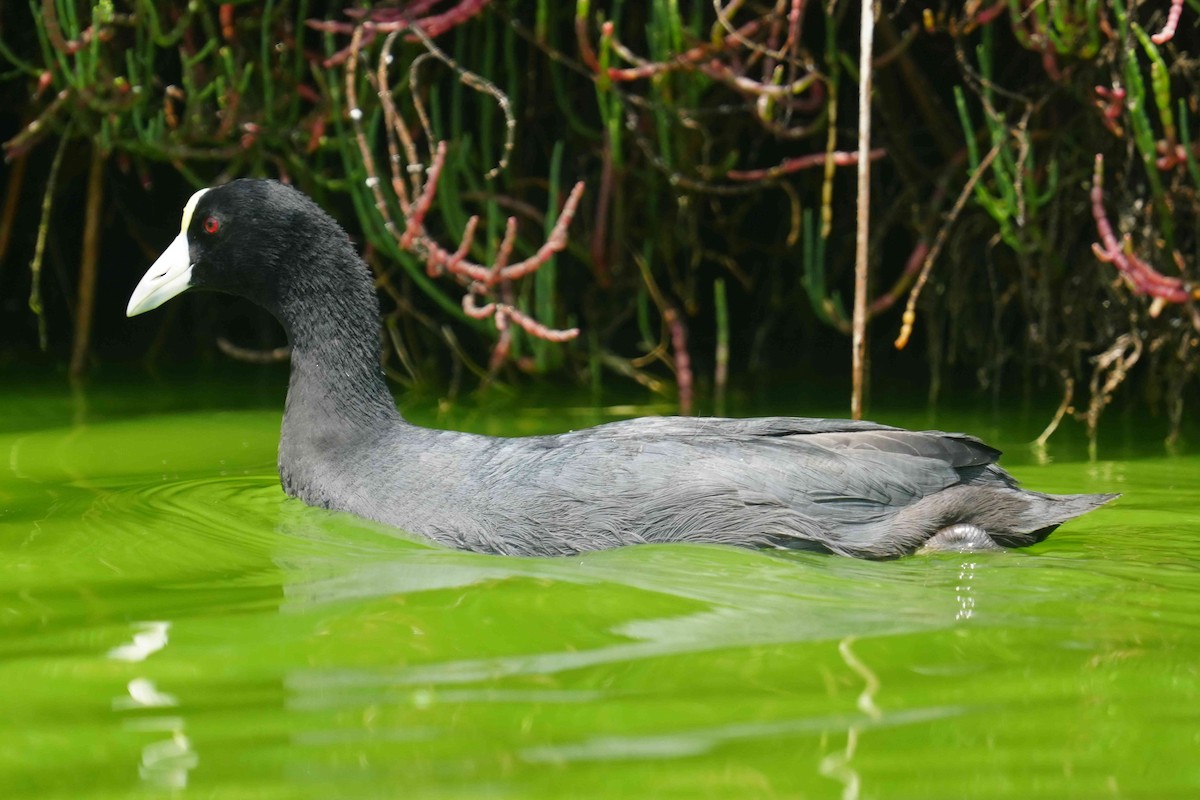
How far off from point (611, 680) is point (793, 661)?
0.31 m

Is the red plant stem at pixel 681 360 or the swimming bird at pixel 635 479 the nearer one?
the swimming bird at pixel 635 479

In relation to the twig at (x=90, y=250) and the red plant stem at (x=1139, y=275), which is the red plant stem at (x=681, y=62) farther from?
the twig at (x=90, y=250)

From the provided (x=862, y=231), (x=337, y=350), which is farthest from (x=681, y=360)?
(x=337, y=350)

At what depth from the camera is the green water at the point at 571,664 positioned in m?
2.13

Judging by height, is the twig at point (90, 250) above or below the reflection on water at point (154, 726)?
above

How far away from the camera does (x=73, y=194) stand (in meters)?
7.27

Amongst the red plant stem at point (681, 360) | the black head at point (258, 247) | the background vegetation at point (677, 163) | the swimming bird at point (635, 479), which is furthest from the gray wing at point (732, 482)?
the red plant stem at point (681, 360)

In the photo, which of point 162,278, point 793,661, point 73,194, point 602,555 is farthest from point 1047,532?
point 73,194

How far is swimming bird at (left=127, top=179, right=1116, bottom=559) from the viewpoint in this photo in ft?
11.5

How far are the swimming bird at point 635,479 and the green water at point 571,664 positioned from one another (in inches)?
3.3

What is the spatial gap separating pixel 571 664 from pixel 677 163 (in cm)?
342

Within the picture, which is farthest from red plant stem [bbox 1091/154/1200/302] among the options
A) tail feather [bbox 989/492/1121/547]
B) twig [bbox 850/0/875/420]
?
tail feather [bbox 989/492/1121/547]

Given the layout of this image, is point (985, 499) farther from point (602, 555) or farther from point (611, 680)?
point (611, 680)

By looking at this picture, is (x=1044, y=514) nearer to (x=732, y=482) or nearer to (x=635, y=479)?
(x=732, y=482)
